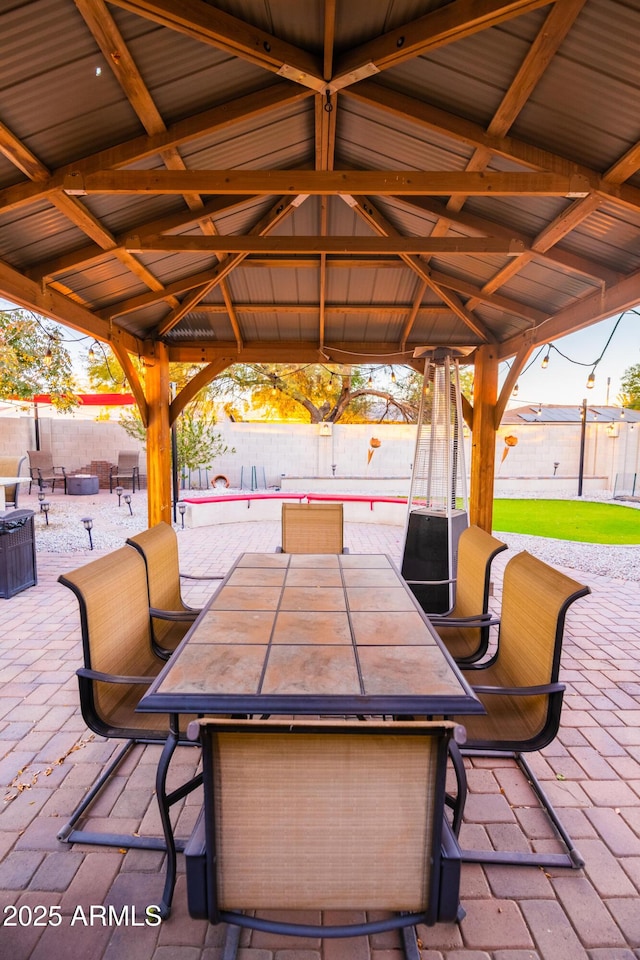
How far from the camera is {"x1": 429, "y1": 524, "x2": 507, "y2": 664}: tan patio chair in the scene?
2.19 meters

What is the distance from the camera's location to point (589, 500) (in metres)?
12.1

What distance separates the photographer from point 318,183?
2.41 meters

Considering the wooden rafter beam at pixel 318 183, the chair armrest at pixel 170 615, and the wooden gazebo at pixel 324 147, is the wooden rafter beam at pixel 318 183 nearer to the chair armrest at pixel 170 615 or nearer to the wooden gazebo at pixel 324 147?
the wooden gazebo at pixel 324 147

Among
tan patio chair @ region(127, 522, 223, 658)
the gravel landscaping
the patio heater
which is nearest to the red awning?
the gravel landscaping

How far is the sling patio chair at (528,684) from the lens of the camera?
5.08 ft

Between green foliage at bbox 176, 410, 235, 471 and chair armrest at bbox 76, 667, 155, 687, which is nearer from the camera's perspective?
chair armrest at bbox 76, 667, 155, 687

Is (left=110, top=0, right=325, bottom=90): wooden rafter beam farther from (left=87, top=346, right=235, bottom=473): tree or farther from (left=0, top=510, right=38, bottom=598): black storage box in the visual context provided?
(left=87, top=346, right=235, bottom=473): tree

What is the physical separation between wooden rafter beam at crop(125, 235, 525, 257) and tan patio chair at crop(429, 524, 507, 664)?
1.93 meters

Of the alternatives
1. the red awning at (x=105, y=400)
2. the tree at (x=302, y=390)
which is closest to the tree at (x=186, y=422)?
the red awning at (x=105, y=400)

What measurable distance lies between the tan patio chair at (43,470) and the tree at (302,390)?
15.6ft

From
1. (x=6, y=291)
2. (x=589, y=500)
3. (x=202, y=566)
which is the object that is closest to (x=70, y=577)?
(x=6, y=291)

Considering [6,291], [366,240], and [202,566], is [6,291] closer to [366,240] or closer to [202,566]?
[366,240]

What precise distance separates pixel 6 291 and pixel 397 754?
11.2 ft

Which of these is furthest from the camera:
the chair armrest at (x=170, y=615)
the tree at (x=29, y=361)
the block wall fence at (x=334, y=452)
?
the block wall fence at (x=334, y=452)
